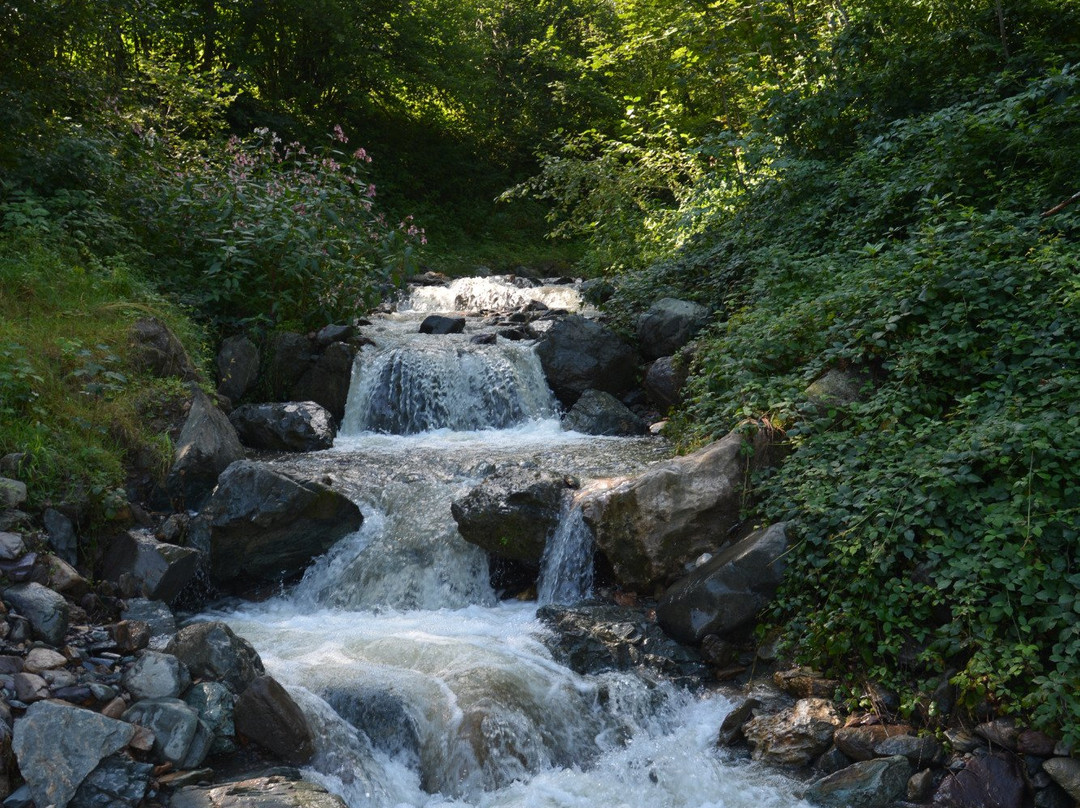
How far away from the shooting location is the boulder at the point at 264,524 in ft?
22.0

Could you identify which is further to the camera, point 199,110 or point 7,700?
point 199,110

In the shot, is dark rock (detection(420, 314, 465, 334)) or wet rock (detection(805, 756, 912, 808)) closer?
wet rock (detection(805, 756, 912, 808))

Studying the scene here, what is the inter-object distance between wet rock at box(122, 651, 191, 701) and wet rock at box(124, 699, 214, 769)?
88 mm

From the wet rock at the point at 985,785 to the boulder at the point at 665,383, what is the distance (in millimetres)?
5654

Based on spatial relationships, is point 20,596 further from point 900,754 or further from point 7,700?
point 900,754

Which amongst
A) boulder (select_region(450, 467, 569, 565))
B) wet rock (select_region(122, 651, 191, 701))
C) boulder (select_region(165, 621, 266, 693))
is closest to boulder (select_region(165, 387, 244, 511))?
boulder (select_region(450, 467, 569, 565))

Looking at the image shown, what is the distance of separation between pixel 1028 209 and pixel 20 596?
324 inches

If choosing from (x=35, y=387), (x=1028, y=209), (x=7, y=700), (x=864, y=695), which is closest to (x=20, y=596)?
(x=7, y=700)

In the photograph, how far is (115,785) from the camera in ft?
12.6

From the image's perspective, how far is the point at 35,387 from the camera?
266 inches

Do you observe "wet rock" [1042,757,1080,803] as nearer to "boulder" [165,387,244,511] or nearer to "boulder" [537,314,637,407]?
"boulder" [165,387,244,511]

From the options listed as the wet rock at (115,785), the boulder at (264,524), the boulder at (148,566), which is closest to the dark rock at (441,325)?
the boulder at (264,524)

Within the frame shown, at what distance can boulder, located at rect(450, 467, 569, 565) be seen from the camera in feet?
22.7

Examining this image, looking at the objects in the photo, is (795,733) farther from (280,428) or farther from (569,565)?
(280,428)
